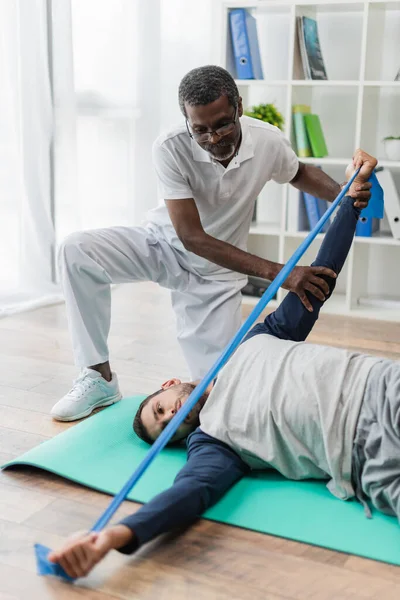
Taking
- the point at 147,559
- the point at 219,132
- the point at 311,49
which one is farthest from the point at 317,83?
the point at 147,559

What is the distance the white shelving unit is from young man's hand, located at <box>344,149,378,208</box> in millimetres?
1352

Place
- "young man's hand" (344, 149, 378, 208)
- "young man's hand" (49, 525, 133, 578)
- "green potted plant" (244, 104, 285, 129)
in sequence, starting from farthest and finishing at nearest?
"green potted plant" (244, 104, 285, 129), "young man's hand" (344, 149, 378, 208), "young man's hand" (49, 525, 133, 578)

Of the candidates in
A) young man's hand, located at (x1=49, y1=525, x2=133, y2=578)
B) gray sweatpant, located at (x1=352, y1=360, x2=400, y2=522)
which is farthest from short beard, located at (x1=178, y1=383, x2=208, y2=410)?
young man's hand, located at (x1=49, y1=525, x2=133, y2=578)

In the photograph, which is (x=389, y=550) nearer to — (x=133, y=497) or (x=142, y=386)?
(x=133, y=497)

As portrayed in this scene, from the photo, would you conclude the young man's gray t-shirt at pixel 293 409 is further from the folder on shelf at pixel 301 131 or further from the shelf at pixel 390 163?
the folder on shelf at pixel 301 131

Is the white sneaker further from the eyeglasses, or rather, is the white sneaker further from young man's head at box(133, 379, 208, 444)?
the eyeglasses

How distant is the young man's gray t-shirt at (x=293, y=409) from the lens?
1716 mm

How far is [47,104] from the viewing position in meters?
3.62

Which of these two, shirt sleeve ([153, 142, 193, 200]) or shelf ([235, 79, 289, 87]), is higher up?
shelf ([235, 79, 289, 87])

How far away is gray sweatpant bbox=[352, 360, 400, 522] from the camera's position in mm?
1621

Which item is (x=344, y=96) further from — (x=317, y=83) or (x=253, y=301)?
(x=253, y=301)

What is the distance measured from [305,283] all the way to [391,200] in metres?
1.68

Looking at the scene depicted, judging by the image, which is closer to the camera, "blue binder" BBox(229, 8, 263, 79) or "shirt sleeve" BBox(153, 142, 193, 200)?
"shirt sleeve" BBox(153, 142, 193, 200)

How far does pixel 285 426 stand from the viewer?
175 centimetres
